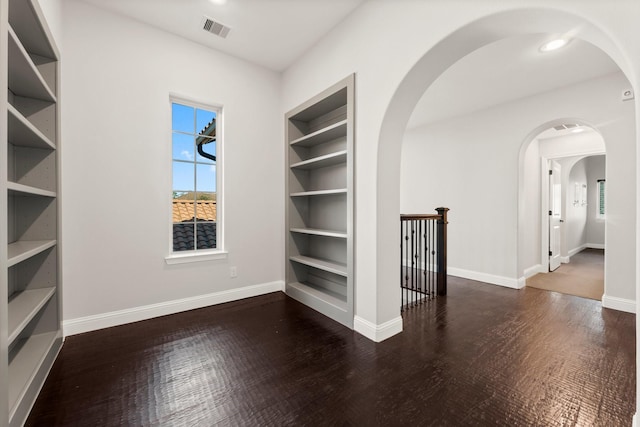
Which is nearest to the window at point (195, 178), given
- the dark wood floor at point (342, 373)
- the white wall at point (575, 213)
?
the dark wood floor at point (342, 373)

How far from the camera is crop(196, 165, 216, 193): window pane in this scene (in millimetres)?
3211

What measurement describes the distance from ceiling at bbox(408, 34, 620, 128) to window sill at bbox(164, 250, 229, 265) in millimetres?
3460

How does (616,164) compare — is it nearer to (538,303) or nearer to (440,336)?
(538,303)

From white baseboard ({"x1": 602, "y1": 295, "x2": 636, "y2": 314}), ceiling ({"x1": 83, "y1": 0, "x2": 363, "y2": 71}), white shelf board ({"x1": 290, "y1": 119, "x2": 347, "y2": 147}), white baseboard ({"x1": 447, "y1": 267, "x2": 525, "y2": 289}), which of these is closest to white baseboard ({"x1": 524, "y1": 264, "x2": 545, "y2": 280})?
white baseboard ({"x1": 447, "y1": 267, "x2": 525, "y2": 289})

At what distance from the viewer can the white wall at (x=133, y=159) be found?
95.7 inches

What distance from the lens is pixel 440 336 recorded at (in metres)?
2.40

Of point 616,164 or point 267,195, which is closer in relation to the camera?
point 616,164

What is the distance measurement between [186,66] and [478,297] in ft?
14.8

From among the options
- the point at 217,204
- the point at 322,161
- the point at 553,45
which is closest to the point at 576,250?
the point at 553,45

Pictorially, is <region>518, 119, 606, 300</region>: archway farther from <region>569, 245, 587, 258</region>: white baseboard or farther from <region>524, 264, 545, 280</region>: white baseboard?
<region>569, 245, 587, 258</region>: white baseboard

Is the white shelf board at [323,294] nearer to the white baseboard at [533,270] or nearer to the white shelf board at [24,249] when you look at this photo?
the white shelf board at [24,249]

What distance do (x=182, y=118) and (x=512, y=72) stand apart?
3929 millimetres

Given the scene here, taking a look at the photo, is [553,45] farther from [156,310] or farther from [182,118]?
[156,310]

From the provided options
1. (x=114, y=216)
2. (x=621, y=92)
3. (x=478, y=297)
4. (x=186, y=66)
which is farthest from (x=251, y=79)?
(x=621, y=92)
